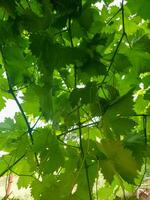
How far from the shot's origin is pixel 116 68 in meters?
0.71

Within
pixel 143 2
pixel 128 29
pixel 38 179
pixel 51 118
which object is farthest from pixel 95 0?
pixel 128 29

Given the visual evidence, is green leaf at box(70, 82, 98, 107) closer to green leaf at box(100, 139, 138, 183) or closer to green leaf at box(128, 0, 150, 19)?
green leaf at box(100, 139, 138, 183)

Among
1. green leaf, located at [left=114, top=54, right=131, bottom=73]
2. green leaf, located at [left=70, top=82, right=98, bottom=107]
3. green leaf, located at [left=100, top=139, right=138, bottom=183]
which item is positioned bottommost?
green leaf, located at [left=100, top=139, right=138, bottom=183]

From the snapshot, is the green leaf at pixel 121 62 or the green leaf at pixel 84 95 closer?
the green leaf at pixel 84 95

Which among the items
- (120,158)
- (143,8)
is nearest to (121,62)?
(143,8)

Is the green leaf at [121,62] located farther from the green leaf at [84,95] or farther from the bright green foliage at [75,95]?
the green leaf at [84,95]

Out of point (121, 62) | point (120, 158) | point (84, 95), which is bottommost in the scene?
point (120, 158)

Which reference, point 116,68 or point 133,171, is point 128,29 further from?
point 133,171

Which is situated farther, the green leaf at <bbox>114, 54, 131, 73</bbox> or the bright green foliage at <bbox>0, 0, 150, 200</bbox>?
the green leaf at <bbox>114, 54, 131, 73</bbox>

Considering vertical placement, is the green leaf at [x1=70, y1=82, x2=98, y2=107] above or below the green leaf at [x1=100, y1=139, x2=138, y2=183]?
above

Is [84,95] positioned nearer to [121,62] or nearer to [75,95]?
[75,95]

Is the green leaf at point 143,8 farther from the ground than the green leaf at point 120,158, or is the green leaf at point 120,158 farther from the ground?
the green leaf at point 143,8

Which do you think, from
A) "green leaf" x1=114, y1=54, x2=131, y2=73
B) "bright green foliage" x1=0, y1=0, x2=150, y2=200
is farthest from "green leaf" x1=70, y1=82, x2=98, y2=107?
"green leaf" x1=114, y1=54, x2=131, y2=73

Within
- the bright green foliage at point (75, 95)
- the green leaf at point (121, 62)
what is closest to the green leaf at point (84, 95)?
the bright green foliage at point (75, 95)
